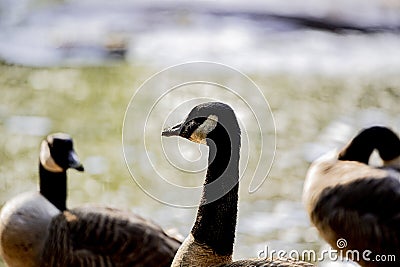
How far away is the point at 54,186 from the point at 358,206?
1704mm

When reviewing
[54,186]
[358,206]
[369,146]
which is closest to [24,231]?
[54,186]

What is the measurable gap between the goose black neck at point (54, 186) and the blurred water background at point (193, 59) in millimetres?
874

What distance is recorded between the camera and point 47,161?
4.65 m

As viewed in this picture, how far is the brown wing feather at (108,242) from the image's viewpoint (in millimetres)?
4051

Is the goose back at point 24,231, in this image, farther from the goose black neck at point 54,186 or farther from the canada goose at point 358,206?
the canada goose at point 358,206

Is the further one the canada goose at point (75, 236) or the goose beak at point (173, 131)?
the canada goose at point (75, 236)

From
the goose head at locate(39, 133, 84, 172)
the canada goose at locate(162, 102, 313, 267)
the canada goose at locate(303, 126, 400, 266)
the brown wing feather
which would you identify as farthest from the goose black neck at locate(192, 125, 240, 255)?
the canada goose at locate(303, 126, 400, 266)

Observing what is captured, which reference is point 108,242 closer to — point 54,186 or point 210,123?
point 54,186

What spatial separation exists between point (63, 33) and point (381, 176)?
5714mm

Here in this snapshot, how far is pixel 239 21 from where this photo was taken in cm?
1017

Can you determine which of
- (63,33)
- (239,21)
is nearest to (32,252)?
(63,33)

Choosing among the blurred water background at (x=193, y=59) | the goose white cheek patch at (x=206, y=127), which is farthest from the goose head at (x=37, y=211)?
the goose white cheek patch at (x=206, y=127)

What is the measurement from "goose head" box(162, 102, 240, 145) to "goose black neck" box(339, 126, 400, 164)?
2.13 meters

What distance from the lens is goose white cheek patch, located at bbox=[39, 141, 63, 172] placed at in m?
4.63
